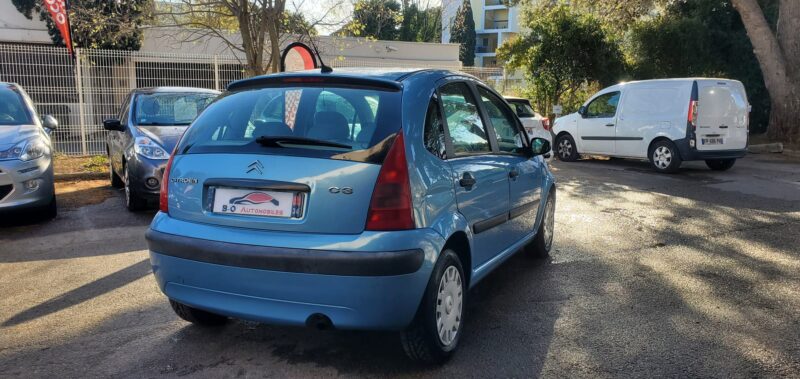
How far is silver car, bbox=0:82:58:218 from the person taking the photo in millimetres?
6531

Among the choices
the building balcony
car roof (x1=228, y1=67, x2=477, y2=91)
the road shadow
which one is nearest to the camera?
car roof (x1=228, y1=67, x2=477, y2=91)

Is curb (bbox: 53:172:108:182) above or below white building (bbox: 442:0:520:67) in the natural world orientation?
below

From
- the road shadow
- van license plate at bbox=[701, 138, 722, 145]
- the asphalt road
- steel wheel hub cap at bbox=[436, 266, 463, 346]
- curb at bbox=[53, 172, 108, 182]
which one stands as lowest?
curb at bbox=[53, 172, 108, 182]

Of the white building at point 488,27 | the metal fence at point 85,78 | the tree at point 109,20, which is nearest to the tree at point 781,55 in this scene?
the metal fence at point 85,78

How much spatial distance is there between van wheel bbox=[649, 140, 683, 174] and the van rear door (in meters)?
0.47

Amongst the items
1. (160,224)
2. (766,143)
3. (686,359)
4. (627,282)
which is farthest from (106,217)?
(766,143)

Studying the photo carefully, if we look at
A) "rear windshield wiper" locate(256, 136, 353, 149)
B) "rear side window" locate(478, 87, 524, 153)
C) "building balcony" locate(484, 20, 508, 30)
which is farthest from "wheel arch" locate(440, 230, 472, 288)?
"building balcony" locate(484, 20, 508, 30)

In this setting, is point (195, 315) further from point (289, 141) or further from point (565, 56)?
point (565, 56)

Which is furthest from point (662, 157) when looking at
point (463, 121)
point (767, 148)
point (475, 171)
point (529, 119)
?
point (475, 171)

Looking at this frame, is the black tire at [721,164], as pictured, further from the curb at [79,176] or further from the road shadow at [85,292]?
the curb at [79,176]

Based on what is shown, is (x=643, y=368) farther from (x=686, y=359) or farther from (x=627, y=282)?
(x=627, y=282)

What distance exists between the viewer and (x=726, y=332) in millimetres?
3949

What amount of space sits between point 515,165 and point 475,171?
810 millimetres

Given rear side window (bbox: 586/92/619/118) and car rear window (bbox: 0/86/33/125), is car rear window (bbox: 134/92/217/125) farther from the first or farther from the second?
rear side window (bbox: 586/92/619/118)
